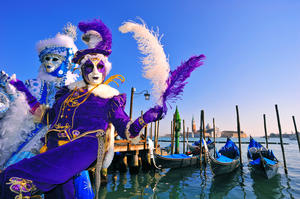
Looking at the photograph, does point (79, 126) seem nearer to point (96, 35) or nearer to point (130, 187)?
point (96, 35)

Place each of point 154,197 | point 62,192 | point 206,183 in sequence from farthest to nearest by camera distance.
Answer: point 206,183, point 154,197, point 62,192

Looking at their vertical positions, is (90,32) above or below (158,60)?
above

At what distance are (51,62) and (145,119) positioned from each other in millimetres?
1879

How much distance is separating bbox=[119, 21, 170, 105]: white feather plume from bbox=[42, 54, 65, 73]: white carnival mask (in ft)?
4.27

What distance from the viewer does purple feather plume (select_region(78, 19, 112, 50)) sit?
73.8 inches

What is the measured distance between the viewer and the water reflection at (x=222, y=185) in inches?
268

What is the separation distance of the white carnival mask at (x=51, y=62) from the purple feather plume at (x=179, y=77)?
6.06 feet

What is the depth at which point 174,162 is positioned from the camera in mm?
11062

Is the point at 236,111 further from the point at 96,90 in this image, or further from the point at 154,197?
the point at 96,90

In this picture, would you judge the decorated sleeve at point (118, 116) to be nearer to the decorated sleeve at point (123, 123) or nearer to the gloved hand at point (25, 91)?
the decorated sleeve at point (123, 123)

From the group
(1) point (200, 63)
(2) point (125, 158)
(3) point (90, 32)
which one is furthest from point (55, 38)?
(2) point (125, 158)

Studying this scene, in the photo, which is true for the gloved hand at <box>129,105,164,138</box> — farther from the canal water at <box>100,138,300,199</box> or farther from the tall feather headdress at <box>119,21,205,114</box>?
the canal water at <box>100,138,300,199</box>

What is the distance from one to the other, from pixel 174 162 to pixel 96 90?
34.5ft

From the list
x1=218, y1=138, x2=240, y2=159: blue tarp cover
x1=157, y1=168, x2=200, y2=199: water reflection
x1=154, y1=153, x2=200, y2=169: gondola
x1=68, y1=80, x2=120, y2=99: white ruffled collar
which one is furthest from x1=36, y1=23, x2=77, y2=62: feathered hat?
x1=218, y1=138, x2=240, y2=159: blue tarp cover
